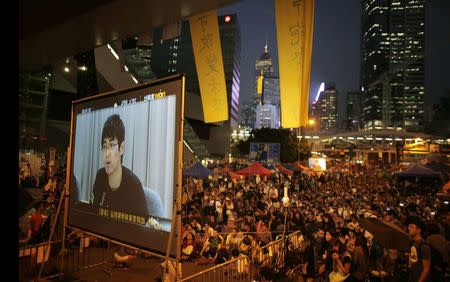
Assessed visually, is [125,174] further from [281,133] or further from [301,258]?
[281,133]

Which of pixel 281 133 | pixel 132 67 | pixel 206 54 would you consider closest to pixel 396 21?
pixel 281 133

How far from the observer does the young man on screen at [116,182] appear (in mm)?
4246

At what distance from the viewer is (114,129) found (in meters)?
4.79

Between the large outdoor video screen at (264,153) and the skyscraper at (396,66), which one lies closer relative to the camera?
the large outdoor video screen at (264,153)

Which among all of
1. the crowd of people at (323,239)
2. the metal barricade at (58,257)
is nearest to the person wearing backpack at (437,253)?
the crowd of people at (323,239)

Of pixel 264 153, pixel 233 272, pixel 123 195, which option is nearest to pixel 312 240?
pixel 233 272

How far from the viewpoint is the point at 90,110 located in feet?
17.7

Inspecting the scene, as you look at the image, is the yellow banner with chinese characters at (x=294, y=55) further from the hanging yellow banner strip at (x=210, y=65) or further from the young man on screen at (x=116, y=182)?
the young man on screen at (x=116, y=182)

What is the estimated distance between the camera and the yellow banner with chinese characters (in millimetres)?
5754

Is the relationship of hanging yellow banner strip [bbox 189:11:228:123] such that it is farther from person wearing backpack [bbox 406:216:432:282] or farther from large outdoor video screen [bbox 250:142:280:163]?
large outdoor video screen [bbox 250:142:280:163]

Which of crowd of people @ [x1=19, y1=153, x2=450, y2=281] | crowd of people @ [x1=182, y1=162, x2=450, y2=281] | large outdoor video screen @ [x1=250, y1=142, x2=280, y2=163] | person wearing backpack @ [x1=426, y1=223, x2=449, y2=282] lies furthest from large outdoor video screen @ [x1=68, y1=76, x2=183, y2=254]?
large outdoor video screen @ [x1=250, y1=142, x2=280, y2=163]

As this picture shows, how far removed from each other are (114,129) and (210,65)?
3.31 m

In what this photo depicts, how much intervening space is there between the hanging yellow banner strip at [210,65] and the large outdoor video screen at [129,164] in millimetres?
2894

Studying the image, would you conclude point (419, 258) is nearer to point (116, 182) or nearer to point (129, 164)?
point (129, 164)
